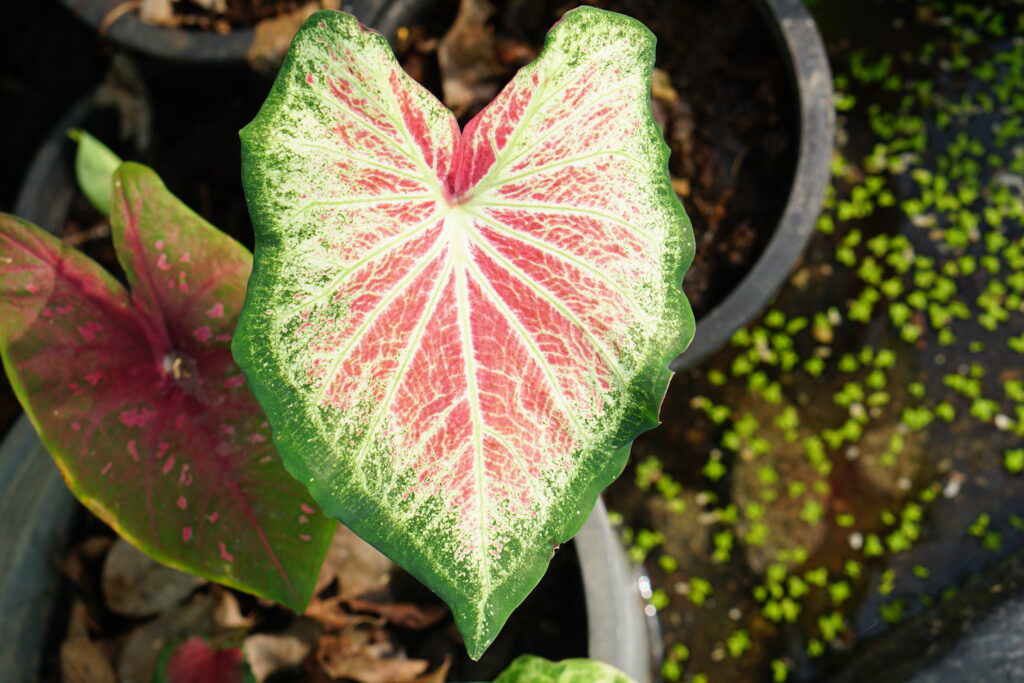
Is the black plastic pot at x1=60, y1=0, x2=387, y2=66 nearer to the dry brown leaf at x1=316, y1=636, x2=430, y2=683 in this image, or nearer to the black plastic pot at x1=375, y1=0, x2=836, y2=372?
the black plastic pot at x1=375, y1=0, x2=836, y2=372

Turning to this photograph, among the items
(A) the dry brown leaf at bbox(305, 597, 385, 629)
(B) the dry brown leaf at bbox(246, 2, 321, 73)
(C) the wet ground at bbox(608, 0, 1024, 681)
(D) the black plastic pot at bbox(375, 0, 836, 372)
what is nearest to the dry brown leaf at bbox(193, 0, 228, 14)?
(B) the dry brown leaf at bbox(246, 2, 321, 73)

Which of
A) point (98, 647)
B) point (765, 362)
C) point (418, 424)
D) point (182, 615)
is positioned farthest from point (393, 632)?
point (765, 362)

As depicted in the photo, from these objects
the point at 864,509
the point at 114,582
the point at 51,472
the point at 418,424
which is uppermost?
the point at 418,424

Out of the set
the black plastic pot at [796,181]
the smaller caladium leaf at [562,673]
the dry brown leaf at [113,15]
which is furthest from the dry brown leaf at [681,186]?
the dry brown leaf at [113,15]

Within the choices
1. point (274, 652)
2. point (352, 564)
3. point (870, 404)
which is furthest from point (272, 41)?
point (870, 404)

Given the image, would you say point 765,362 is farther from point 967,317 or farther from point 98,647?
point 98,647

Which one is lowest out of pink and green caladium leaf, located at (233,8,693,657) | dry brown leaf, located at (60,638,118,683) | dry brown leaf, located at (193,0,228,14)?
dry brown leaf, located at (60,638,118,683)
